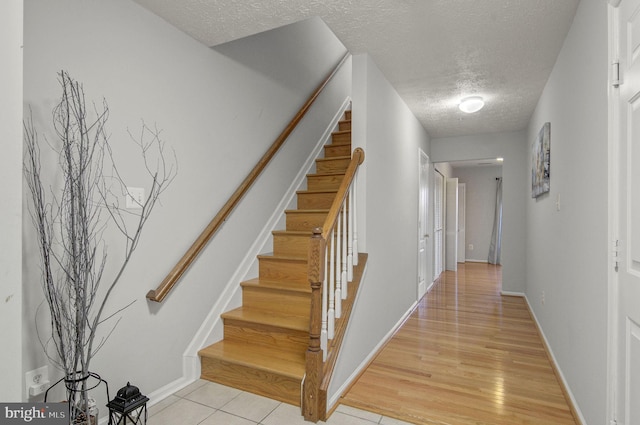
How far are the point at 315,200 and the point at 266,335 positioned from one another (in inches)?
57.8

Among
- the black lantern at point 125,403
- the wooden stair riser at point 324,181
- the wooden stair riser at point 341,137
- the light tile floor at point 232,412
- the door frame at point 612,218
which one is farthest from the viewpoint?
the wooden stair riser at point 341,137

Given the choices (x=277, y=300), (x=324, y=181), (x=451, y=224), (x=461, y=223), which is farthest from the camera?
(x=461, y=223)

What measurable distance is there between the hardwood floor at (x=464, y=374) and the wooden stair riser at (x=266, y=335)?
449 millimetres

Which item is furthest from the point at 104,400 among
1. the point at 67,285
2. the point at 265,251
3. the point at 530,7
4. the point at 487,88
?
the point at 487,88

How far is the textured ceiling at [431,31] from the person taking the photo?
77.1 inches

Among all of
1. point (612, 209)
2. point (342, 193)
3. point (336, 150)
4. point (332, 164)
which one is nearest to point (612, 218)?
point (612, 209)

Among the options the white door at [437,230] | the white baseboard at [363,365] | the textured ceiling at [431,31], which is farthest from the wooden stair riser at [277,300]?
the white door at [437,230]

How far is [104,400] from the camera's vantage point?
5.79ft

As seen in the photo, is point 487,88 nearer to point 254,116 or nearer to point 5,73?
point 254,116

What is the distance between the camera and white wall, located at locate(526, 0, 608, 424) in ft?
5.05

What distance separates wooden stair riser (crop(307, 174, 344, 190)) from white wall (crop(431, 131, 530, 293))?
2.67 meters

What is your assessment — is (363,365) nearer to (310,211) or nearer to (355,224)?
(355,224)

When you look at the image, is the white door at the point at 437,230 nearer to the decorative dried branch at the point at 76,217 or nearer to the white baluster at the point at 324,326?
the white baluster at the point at 324,326

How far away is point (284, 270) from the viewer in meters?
2.79
